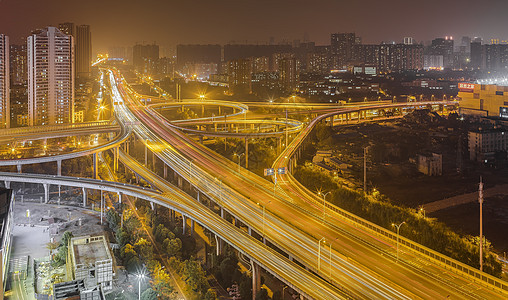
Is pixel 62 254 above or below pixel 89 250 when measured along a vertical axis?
below

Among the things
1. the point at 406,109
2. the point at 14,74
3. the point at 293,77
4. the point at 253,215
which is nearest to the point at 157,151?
the point at 253,215

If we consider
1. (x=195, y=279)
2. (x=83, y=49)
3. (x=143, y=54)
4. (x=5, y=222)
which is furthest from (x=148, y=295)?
(x=143, y=54)

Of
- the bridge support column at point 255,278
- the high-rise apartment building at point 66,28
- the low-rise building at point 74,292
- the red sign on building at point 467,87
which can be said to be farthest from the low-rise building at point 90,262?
the high-rise apartment building at point 66,28

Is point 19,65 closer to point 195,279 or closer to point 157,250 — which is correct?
point 157,250

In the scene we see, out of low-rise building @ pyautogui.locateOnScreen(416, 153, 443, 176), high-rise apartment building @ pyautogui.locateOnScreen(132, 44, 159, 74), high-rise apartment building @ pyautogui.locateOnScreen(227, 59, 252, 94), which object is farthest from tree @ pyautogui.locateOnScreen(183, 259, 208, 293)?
high-rise apartment building @ pyautogui.locateOnScreen(132, 44, 159, 74)

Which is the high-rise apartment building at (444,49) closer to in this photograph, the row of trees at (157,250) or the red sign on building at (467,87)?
the red sign on building at (467,87)

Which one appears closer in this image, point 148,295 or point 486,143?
point 148,295

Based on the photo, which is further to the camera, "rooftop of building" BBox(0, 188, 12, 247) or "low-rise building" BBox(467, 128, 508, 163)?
"low-rise building" BBox(467, 128, 508, 163)

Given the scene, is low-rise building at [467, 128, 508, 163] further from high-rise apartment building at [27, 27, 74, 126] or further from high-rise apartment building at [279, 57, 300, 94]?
high-rise apartment building at [279, 57, 300, 94]
